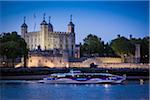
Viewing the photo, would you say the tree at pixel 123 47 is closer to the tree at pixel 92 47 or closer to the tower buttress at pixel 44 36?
the tree at pixel 92 47

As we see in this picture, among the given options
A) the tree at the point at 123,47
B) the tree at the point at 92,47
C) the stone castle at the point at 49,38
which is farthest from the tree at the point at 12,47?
the tree at the point at 92,47

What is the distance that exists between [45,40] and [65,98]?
13875 millimetres

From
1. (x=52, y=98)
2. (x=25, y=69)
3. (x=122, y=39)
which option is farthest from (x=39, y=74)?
(x=52, y=98)

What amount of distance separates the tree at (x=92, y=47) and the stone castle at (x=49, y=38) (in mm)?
919

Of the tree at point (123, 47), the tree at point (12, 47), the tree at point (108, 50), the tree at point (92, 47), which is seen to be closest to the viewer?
the tree at point (12, 47)

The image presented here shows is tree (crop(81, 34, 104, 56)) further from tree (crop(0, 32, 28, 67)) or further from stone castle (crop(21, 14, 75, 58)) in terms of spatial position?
tree (crop(0, 32, 28, 67))

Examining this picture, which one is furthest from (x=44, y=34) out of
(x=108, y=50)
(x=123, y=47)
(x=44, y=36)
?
(x=123, y=47)

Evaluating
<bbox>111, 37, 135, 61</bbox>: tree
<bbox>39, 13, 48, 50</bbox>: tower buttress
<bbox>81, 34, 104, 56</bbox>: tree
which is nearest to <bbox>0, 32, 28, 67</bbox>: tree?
<bbox>39, 13, 48, 50</bbox>: tower buttress

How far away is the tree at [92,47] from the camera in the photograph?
79.3 feet

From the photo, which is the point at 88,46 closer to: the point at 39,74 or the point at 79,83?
the point at 39,74

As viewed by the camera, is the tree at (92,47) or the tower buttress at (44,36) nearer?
the tower buttress at (44,36)

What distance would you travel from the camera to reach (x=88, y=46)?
→ 24391mm

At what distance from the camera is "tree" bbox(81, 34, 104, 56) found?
24156 millimetres

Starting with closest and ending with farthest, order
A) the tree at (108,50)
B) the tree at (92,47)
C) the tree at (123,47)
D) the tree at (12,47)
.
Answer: the tree at (12,47) < the tree at (123,47) < the tree at (92,47) < the tree at (108,50)
